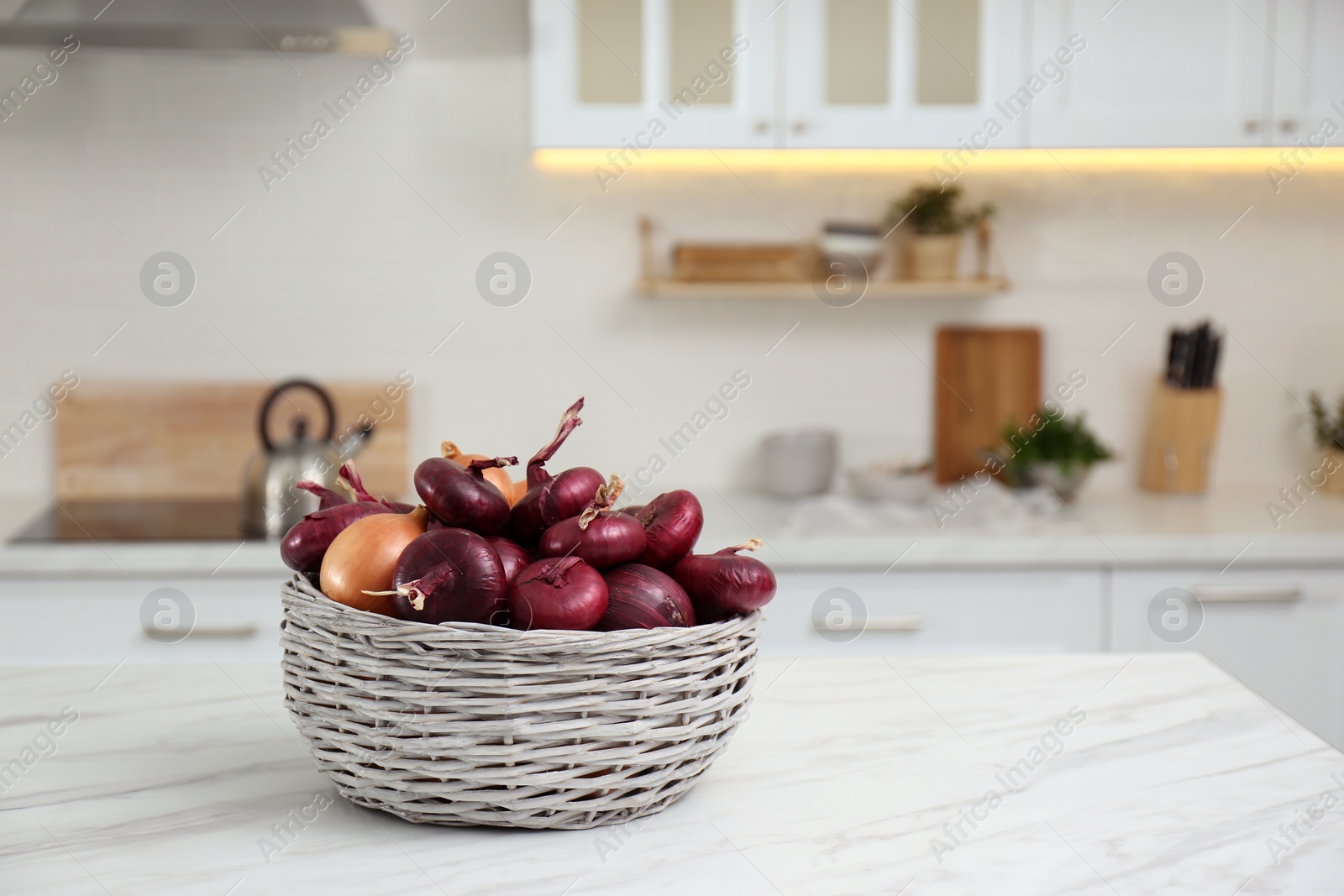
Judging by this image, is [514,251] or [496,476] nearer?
[496,476]

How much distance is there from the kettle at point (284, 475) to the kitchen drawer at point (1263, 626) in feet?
5.01

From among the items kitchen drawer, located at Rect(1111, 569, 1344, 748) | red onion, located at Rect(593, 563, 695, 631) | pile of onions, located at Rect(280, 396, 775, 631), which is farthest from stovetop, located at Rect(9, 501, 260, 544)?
kitchen drawer, located at Rect(1111, 569, 1344, 748)

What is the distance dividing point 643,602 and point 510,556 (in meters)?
0.10

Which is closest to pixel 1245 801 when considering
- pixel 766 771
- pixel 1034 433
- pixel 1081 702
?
pixel 1081 702

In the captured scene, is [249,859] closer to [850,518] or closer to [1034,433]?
[850,518]

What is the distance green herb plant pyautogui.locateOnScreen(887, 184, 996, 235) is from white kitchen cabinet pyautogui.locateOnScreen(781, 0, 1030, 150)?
26cm

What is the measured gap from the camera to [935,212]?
8.58ft

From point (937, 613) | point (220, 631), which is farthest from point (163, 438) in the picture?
point (937, 613)

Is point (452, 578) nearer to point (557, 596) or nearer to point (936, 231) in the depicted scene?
point (557, 596)

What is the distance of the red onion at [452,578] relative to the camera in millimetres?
777

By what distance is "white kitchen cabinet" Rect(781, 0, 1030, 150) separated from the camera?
235 centimetres

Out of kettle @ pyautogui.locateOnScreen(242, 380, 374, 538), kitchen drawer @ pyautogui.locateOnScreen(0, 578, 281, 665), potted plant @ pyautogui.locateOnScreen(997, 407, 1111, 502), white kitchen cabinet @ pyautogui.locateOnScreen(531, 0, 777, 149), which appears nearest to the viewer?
kitchen drawer @ pyautogui.locateOnScreen(0, 578, 281, 665)

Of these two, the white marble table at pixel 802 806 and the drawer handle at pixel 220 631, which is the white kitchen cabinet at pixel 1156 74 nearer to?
the white marble table at pixel 802 806

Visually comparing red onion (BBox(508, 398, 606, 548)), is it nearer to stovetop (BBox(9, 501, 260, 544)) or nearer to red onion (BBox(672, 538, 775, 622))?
red onion (BBox(672, 538, 775, 622))
